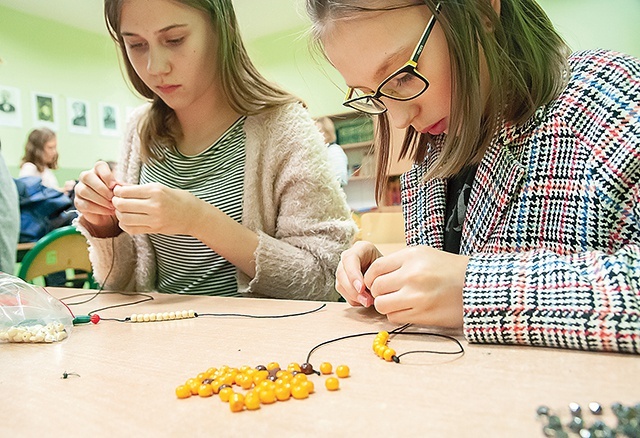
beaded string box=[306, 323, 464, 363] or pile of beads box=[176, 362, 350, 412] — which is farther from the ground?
pile of beads box=[176, 362, 350, 412]

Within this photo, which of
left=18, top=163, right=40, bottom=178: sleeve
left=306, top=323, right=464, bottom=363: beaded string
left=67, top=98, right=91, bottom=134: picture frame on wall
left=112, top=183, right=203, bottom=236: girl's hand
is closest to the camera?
left=306, top=323, right=464, bottom=363: beaded string

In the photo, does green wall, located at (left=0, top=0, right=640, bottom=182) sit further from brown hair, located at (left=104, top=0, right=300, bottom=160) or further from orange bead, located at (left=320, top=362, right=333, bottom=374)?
orange bead, located at (left=320, top=362, right=333, bottom=374)

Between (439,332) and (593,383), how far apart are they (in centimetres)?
22

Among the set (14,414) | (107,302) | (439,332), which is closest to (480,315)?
(439,332)

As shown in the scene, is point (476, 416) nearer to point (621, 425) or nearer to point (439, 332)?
point (621, 425)

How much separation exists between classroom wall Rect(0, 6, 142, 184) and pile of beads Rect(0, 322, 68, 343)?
3.68 metres

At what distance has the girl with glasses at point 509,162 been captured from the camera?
0.57m

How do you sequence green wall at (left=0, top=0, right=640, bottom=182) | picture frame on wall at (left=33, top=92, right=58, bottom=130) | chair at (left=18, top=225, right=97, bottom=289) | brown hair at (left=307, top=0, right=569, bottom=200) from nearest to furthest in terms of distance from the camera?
brown hair at (left=307, top=0, right=569, bottom=200) → chair at (left=18, top=225, right=97, bottom=289) → green wall at (left=0, top=0, right=640, bottom=182) → picture frame on wall at (left=33, top=92, right=58, bottom=130)

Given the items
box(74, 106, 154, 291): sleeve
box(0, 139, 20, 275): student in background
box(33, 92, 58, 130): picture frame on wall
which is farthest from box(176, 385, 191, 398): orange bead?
box(33, 92, 58, 130): picture frame on wall

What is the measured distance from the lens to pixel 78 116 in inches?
189

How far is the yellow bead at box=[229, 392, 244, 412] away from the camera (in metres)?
0.45

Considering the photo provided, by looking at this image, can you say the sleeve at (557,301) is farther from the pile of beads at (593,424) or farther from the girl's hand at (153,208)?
the girl's hand at (153,208)

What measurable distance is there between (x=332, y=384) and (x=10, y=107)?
4733 mm

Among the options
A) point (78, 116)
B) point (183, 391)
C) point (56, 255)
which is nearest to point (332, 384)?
point (183, 391)
